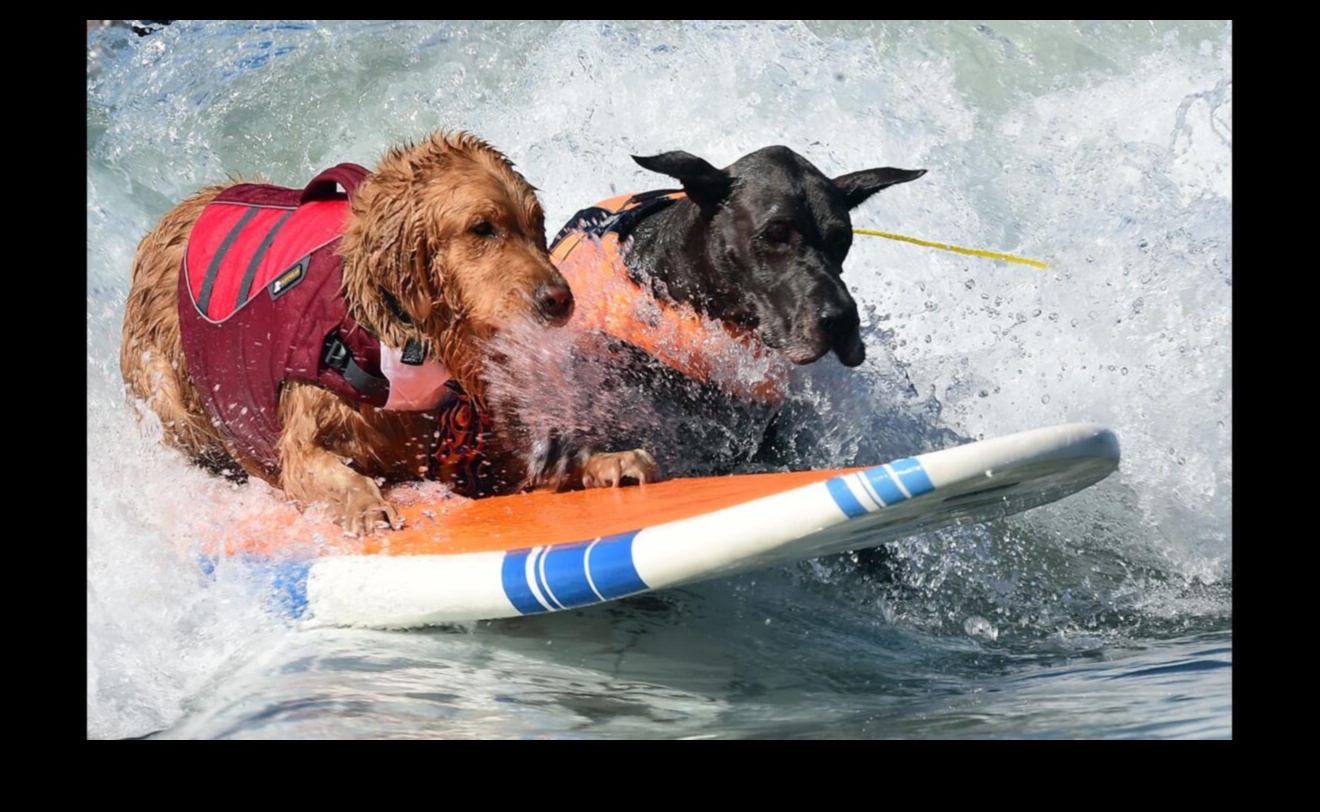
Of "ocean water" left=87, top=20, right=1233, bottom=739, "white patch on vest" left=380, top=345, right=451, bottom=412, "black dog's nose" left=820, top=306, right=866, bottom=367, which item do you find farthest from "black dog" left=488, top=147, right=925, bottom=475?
"white patch on vest" left=380, top=345, right=451, bottom=412

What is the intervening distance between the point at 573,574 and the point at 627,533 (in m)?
0.17

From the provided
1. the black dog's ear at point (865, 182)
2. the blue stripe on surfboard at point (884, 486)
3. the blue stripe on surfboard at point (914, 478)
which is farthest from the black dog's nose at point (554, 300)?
the black dog's ear at point (865, 182)

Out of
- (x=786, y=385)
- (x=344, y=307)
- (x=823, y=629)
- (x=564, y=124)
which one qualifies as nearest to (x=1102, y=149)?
(x=564, y=124)

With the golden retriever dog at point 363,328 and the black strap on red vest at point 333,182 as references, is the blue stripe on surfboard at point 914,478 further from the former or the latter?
the black strap on red vest at point 333,182

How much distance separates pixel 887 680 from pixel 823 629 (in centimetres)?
35

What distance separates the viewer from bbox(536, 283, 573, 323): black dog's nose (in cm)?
397

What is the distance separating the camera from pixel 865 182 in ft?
16.2

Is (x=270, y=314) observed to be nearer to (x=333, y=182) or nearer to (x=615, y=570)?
(x=333, y=182)

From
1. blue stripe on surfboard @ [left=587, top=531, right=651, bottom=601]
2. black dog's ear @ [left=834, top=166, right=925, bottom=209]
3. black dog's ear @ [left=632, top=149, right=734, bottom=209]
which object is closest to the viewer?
blue stripe on surfboard @ [left=587, top=531, right=651, bottom=601]

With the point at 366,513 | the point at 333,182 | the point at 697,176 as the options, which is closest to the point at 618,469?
the point at 366,513

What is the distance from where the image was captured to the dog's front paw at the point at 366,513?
13.6 feet

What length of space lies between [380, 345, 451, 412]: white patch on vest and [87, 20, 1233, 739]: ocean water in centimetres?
67

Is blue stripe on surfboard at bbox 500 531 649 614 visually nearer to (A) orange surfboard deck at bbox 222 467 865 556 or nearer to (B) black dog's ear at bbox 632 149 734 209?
(A) orange surfboard deck at bbox 222 467 865 556

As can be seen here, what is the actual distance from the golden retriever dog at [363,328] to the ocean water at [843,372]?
0.34m
